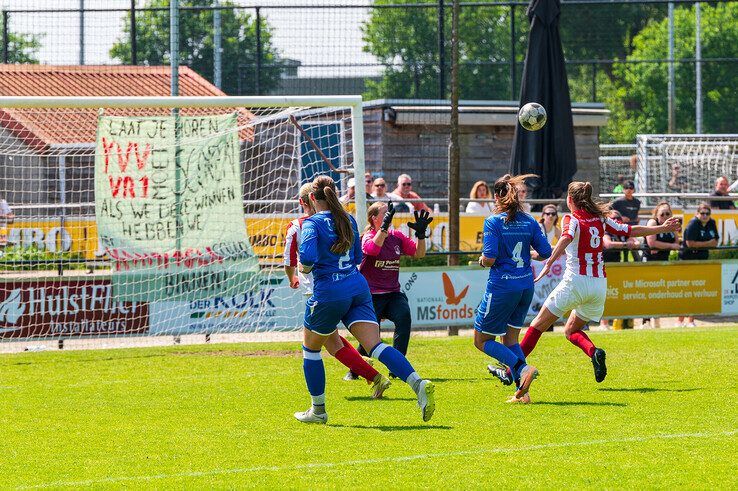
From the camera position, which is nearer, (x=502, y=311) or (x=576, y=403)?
(x=576, y=403)

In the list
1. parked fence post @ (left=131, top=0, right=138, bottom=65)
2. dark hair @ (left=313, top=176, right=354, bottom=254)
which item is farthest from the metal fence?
dark hair @ (left=313, top=176, right=354, bottom=254)

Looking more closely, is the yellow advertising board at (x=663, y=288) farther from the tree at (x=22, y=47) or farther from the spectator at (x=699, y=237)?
the tree at (x=22, y=47)

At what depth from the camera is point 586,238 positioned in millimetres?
11156

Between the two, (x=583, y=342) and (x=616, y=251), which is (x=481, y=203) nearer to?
(x=616, y=251)

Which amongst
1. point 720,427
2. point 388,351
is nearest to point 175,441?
point 388,351

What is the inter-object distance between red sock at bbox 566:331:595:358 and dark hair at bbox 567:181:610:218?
3.97ft

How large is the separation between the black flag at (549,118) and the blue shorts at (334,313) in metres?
9.64

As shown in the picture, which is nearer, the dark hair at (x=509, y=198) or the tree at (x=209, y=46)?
the dark hair at (x=509, y=198)

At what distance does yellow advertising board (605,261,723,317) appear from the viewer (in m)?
17.8

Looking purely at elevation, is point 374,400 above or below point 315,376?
below

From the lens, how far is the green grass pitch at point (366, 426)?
7.36m

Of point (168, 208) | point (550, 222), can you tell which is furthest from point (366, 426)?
point (550, 222)

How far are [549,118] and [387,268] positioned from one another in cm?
766

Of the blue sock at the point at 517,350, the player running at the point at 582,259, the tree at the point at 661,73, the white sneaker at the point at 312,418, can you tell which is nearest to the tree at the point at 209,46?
the player running at the point at 582,259
